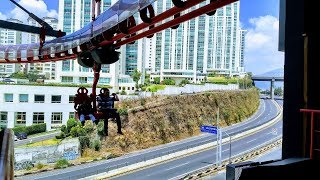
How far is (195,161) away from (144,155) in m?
3.41

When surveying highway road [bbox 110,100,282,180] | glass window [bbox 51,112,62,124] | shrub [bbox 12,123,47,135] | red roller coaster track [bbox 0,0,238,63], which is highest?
red roller coaster track [bbox 0,0,238,63]

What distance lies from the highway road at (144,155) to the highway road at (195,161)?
659 millimetres

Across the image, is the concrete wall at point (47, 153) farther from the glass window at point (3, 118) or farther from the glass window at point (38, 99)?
the glass window at point (3, 118)

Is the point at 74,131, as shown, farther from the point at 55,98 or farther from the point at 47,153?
the point at 47,153

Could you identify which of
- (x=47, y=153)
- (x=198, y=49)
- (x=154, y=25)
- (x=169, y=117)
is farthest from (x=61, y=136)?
(x=198, y=49)

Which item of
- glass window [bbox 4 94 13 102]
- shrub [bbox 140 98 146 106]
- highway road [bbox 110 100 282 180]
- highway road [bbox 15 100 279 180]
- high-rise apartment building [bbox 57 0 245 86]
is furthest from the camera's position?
high-rise apartment building [bbox 57 0 245 86]

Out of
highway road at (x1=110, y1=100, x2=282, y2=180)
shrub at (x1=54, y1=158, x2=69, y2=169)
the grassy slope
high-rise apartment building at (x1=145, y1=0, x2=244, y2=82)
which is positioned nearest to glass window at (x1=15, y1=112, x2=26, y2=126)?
shrub at (x1=54, y1=158, x2=69, y2=169)

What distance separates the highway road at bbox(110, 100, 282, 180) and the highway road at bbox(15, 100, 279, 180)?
2.16 feet

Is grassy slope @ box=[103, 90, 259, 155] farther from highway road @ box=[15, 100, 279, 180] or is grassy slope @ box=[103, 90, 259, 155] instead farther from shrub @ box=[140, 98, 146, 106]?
highway road @ box=[15, 100, 279, 180]

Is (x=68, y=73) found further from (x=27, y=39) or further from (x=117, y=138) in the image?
(x=27, y=39)

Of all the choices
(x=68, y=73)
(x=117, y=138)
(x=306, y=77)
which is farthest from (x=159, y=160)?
(x=306, y=77)

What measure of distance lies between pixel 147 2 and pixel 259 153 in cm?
2026

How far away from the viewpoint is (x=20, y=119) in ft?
70.0

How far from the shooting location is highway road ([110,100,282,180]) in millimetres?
17969
